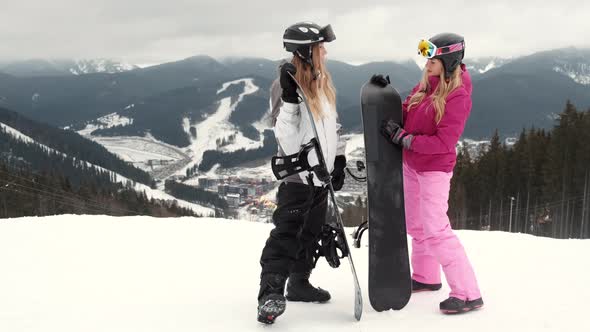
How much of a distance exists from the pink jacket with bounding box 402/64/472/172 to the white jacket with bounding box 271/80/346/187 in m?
0.66

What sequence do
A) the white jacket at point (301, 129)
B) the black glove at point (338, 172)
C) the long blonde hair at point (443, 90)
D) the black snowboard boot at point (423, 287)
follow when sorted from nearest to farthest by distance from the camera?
the white jacket at point (301, 129)
the long blonde hair at point (443, 90)
the black glove at point (338, 172)
the black snowboard boot at point (423, 287)

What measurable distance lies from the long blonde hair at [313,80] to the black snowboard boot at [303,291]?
1.54 metres

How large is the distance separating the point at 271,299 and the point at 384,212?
116 centimetres

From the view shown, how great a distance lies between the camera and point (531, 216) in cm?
3503

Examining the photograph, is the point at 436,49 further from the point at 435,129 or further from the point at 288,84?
the point at 288,84

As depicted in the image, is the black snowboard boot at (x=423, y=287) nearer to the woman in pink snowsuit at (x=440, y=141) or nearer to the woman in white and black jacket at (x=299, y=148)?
the woman in pink snowsuit at (x=440, y=141)

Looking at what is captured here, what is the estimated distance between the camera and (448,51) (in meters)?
3.79

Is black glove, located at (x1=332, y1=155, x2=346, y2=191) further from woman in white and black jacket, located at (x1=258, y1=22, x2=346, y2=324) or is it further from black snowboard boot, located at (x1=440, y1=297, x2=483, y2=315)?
black snowboard boot, located at (x1=440, y1=297, x2=483, y2=315)

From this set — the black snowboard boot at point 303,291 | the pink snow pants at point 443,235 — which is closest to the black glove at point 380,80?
the pink snow pants at point 443,235

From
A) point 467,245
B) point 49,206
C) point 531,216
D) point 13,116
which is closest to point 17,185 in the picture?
point 49,206

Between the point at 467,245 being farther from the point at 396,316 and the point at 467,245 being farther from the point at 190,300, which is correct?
the point at 190,300

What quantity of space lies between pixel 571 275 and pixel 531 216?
1326 inches

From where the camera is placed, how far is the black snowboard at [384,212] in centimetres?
382

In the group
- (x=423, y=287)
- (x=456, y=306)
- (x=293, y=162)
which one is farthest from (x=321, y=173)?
(x=423, y=287)
